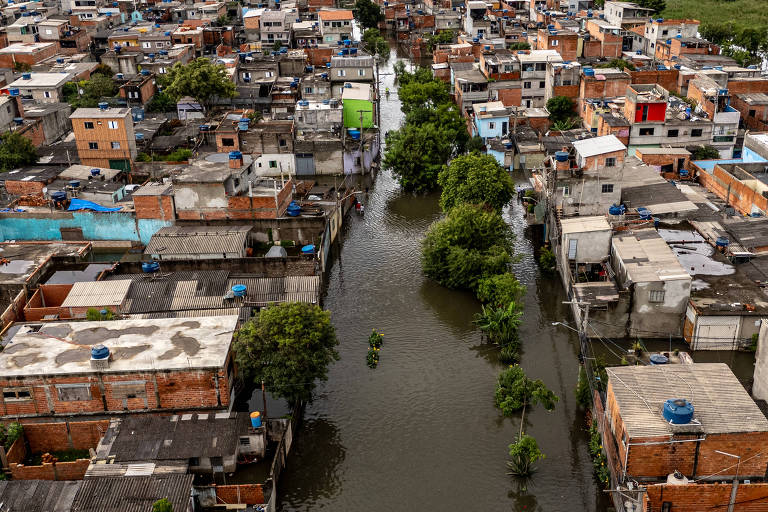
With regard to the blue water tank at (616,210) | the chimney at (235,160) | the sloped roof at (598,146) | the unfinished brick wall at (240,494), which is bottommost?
the unfinished brick wall at (240,494)

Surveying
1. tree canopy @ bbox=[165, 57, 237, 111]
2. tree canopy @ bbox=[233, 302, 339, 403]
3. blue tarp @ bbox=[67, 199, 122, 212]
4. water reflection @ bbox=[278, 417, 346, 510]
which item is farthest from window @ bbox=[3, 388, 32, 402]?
tree canopy @ bbox=[165, 57, 237, 111]

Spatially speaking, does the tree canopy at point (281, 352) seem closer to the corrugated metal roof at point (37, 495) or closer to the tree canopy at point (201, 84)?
the corrugated metal roof at point (37, 495)

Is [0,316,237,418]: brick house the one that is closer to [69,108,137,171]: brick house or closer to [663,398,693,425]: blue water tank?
[663,398,693,425]: blue water tank

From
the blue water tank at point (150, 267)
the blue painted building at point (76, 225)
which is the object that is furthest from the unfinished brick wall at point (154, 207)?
the blue water tank at point (150, 267)

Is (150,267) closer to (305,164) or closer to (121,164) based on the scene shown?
(121,164)

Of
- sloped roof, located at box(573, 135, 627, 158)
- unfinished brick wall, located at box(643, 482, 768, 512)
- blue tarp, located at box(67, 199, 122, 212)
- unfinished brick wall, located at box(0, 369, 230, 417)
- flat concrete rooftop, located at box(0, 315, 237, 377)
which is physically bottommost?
unfinished brick wall, located at box(643, 482, 768, 512)

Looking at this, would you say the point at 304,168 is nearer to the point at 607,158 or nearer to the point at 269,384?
the point at 607,158
